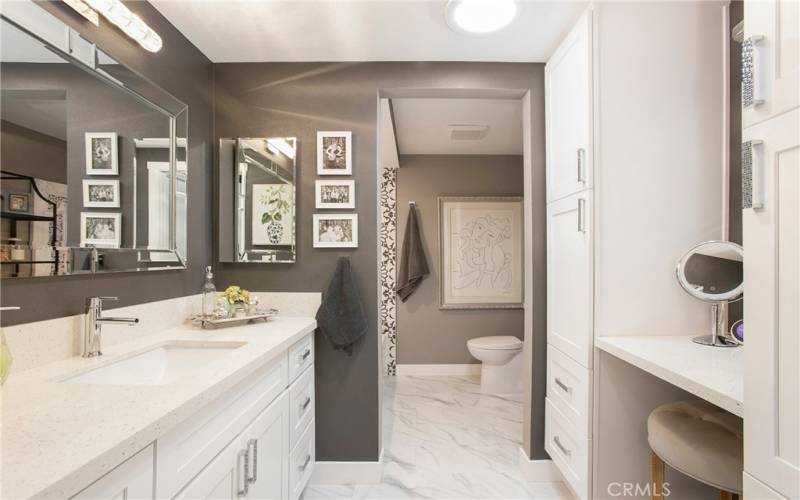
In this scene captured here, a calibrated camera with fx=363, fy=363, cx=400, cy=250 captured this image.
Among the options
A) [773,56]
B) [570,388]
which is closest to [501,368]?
[570,388]

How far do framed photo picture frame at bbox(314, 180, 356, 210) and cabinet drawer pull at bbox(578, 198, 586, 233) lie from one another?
1.16 m

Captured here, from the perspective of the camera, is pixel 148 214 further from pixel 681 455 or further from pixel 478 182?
pixel 478 182

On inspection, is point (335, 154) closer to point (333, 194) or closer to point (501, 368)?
point (333, 194)

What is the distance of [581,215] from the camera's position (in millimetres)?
1591

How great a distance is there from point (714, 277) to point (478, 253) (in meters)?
2.61

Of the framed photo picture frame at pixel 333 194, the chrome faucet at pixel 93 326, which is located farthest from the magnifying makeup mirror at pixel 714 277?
the chrome faucet at pixel 93 326

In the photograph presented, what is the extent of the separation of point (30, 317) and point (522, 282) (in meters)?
3.79

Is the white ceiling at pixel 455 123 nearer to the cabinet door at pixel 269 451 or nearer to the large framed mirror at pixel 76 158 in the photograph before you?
the large framed mirror at pixel 76 158

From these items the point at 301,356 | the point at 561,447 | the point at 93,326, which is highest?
the point at 93,326

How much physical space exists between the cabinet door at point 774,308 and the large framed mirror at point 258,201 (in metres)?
1.90

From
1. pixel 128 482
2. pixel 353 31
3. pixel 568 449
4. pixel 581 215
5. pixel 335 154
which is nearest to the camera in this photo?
pixel 128 482

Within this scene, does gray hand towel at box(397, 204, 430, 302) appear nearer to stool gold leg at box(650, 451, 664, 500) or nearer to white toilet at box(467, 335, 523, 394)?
white toilet at box(467, 335, 523, 394)

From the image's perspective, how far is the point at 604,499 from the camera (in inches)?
58.9

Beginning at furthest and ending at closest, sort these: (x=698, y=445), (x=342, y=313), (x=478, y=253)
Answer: (x=478, y=253), (x=342, y=313), (x=698, y=445)
